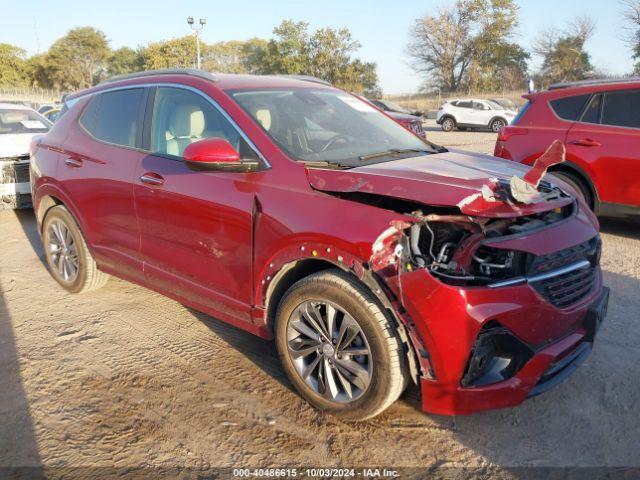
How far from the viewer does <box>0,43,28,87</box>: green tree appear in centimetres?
5684

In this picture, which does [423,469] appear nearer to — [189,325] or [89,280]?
[189,325]

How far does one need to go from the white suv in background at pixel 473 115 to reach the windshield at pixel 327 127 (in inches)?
963

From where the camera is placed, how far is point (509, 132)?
22.3 feet

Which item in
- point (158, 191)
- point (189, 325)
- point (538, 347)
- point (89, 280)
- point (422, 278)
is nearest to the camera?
point (422, 278)

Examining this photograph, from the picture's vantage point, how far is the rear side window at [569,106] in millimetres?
6309

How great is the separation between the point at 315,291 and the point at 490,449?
1.17m

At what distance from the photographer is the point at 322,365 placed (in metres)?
2.91

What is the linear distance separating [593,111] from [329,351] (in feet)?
16.6

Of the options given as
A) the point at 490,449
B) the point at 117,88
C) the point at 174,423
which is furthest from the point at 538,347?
the point at 117,88

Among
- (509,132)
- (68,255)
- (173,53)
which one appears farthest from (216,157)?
(173,53)

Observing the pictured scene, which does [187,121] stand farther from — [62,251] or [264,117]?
[62,251]

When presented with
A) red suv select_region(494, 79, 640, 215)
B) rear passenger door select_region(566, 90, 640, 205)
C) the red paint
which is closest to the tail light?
red suv select_region(494, 79, 640, 215)

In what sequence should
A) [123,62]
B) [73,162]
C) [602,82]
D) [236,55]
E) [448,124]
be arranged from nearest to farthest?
[73,162] < [602,82] < [448,124] < [123,62] < [236,55]

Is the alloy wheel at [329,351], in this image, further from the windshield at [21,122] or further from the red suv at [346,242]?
the windshield at [21,122]
